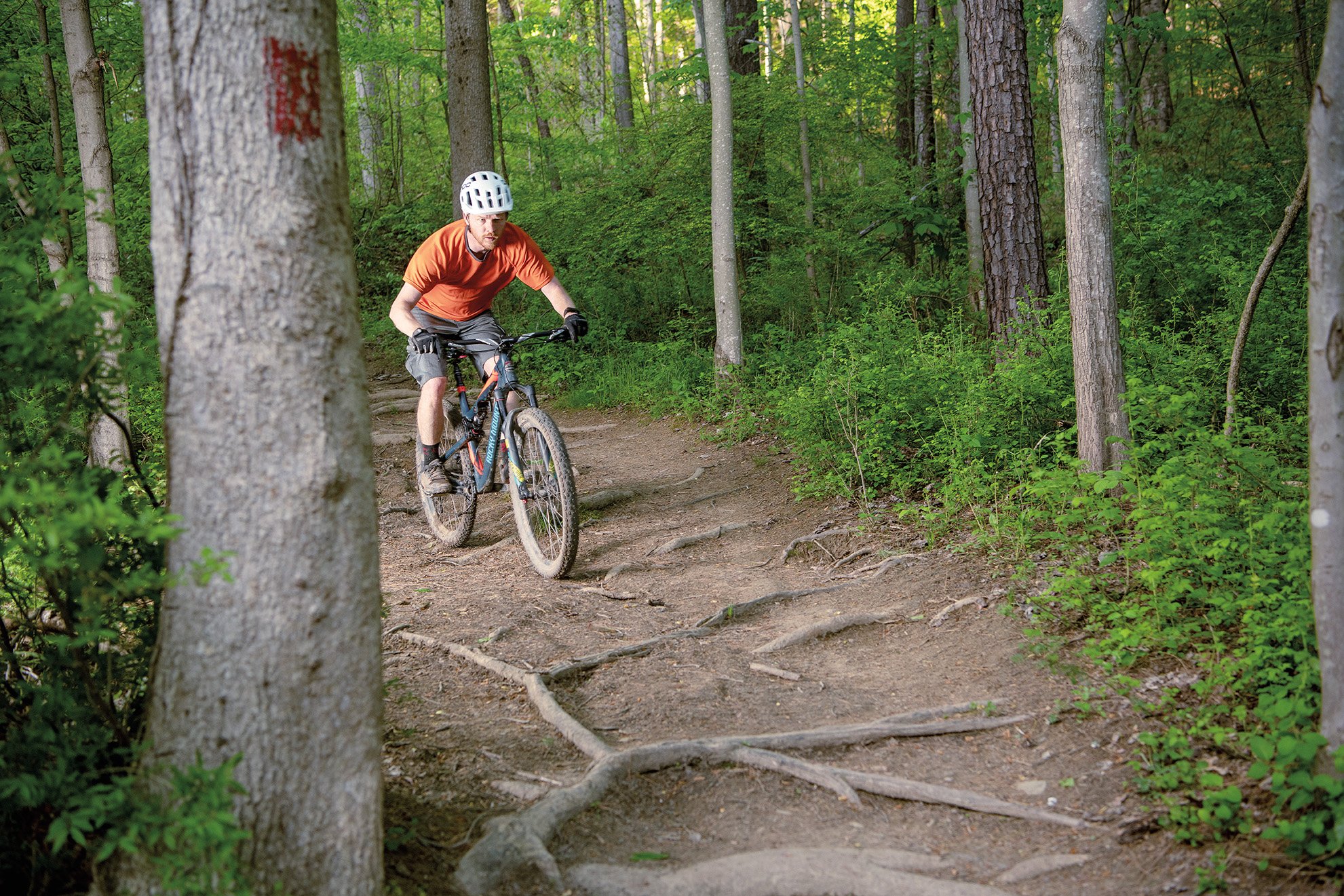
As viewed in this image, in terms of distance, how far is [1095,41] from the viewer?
4883 millimetres

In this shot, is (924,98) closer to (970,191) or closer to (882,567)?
(970,191)

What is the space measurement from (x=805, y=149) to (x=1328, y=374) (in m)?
10.0

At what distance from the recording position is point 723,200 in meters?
9.55

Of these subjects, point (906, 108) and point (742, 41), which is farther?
point (906, 108)

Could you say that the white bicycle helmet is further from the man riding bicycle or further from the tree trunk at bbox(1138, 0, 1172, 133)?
the tree trunk at bbox(1138, 0, 1172, 133)

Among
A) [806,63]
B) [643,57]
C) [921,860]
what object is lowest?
[921,860]

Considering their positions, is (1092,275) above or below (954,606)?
above

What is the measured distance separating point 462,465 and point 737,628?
2647 mm

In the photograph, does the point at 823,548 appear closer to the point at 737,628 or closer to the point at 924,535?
the point at 924,535

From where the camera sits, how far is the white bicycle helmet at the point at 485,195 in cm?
569

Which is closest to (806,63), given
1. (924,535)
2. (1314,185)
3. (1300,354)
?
(1300,354)

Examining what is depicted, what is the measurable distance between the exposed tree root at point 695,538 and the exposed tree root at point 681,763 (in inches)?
90.7

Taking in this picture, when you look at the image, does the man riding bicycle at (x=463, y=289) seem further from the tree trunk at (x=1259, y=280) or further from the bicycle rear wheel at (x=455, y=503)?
the tree trunk at (x=1259, y=280)

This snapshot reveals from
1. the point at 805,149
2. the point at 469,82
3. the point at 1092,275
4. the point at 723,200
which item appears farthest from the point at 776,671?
the point at 805,149
